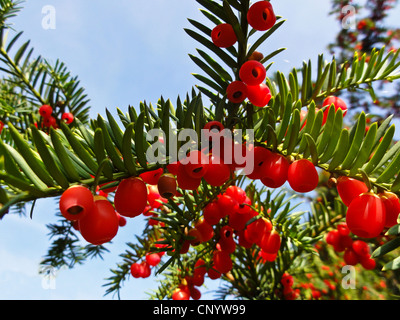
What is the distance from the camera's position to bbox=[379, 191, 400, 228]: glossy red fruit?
19.6 inches

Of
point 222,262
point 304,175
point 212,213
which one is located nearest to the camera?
point 304,175

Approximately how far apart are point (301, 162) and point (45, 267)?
1612mm

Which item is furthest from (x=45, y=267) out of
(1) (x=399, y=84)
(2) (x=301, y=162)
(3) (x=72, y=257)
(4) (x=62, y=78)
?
(1) (x=399, y=84)

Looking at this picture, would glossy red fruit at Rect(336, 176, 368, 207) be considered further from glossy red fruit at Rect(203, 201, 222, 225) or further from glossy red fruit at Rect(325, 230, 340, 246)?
glossy red fruit at Rect(325, 230, 340, 246)

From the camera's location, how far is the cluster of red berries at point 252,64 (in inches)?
23.1

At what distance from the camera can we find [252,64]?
23.3 inches

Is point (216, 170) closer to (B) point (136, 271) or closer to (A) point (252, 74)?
(A) point (252, 74)

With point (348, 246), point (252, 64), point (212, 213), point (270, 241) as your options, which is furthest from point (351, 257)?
point (252, 64)

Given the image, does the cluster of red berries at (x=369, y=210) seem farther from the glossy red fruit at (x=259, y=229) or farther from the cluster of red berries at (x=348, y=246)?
the cluster of red berries at (x=348, y=246)

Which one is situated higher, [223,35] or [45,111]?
[45,111]

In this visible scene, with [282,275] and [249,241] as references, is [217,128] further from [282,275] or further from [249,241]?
[282,275]

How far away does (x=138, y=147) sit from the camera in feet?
1.60

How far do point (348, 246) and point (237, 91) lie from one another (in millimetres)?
1039

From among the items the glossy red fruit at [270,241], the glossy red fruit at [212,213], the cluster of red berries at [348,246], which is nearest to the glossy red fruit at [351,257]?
the cluster of red berries at [348,246]
